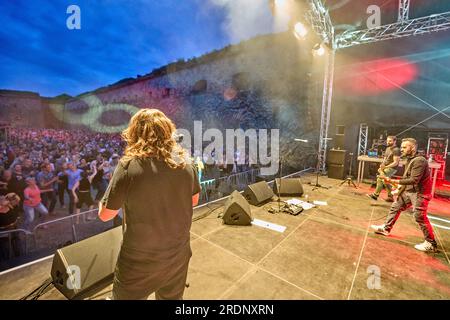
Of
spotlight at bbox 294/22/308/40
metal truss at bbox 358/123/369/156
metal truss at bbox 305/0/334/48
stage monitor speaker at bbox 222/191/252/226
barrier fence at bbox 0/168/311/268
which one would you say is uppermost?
metal truss at bbox 305/0/334/48

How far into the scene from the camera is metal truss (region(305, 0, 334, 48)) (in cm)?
706

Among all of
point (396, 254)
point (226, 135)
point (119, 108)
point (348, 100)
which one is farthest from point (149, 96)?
point (396, 254)

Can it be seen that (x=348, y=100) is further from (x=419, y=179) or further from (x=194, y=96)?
(x=194, y=96)

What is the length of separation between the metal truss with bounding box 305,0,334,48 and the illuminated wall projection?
2703cm

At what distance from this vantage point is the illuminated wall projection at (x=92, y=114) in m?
32.7

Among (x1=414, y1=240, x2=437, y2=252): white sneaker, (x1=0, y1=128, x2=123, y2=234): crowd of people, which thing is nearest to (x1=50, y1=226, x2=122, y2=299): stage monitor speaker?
(x1=0, y1=128, x2=123, y2=234): crowd of people

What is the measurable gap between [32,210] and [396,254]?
752 cm

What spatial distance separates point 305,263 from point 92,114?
4315 cm

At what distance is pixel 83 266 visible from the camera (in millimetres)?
2279

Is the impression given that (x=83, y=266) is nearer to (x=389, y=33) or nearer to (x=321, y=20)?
(x=321, y=20)

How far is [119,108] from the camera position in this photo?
3272cm

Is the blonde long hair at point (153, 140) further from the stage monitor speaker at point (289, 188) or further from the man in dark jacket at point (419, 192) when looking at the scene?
the stage monitor speaker at point (289, 188)

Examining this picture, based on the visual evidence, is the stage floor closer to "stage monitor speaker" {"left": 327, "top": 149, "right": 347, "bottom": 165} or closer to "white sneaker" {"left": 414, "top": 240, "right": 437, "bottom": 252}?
"white sneaker" {"left": 414, "top": 240, "right": 437, "bottom": 252}

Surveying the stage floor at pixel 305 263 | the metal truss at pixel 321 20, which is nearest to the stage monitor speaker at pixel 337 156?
the stage floor at pixel 305 263
